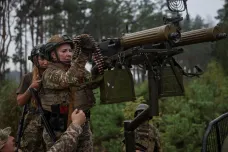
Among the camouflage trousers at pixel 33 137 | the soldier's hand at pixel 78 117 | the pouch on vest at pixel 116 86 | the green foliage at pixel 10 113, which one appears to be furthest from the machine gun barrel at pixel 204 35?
the green foliage at pixel 10 113

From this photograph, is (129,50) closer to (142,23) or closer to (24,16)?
(142,23)

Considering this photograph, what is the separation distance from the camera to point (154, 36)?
2340mm

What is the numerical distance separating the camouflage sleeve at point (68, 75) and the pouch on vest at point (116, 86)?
12.3 inches

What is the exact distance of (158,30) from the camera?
7.63ft

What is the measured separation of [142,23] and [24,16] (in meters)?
8.81

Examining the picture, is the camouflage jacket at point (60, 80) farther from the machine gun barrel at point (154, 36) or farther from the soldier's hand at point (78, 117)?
the machine gun barrel at point (154, 36)

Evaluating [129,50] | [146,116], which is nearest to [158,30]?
[129,50]

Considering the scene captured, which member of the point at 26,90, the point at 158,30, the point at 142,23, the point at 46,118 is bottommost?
the point at 46,118

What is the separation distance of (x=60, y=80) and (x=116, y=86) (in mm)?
687

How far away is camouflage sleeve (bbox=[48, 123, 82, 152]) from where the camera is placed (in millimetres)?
2870

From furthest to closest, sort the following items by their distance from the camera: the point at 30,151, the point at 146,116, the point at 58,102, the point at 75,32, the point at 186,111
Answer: the point at 75,32, the point at 186,111, the point at 30,151, the point at 58,102, the point at 146,116

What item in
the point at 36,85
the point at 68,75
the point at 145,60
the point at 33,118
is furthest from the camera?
the point at 33,118

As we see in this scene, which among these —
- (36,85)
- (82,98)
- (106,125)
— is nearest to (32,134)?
(36,85)

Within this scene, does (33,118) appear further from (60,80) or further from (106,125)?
(106,125)
